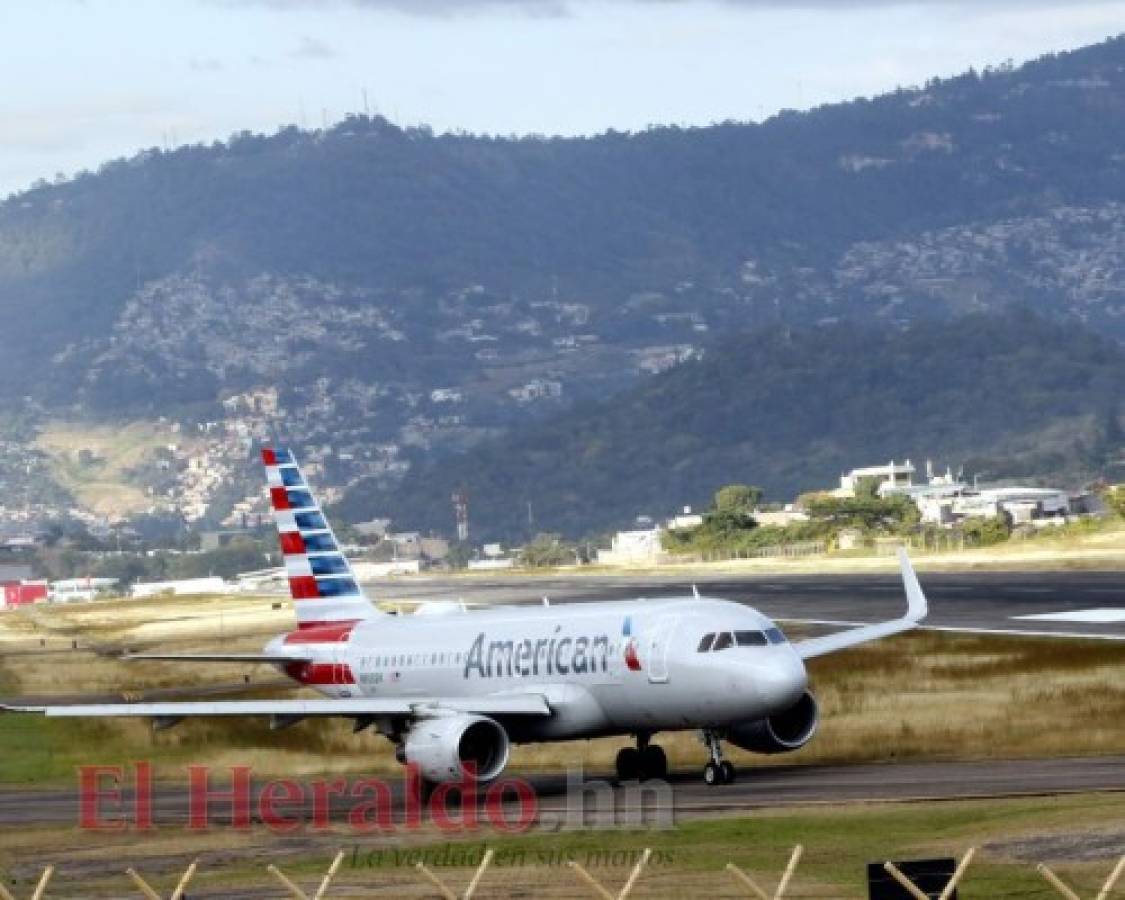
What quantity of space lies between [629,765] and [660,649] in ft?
11.0

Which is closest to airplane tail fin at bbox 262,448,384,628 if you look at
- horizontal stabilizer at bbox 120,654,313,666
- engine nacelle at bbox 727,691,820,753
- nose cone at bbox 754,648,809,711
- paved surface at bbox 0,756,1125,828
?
horizontal stabilizer at bbox 120,654,313,666

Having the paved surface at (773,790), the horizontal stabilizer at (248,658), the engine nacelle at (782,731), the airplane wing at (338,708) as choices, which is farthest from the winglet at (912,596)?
the horizontal stabilizer at (248,658)

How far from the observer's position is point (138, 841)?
149 ft

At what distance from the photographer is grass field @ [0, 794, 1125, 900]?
34.3 metres

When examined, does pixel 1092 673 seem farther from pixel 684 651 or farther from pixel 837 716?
pixel 684 651

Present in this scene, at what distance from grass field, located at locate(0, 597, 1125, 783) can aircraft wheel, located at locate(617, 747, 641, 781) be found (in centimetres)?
402

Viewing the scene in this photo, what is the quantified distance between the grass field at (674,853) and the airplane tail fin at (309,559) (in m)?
14.0

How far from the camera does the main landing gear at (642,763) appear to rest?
51.6 meters

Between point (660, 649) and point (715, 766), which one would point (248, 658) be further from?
point (715, 766)

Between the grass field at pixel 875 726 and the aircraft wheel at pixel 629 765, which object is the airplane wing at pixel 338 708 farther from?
the grass field at pixel 875 726

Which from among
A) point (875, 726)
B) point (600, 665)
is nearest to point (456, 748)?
point (600, 665)

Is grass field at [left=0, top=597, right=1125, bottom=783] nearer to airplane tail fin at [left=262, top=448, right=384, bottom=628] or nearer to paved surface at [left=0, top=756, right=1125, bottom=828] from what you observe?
paved surface at [left=0, top=756, right=1125, bottom=828]

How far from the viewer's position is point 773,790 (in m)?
47.6

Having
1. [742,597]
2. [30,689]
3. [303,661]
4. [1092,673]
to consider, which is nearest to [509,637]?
[303,661]
